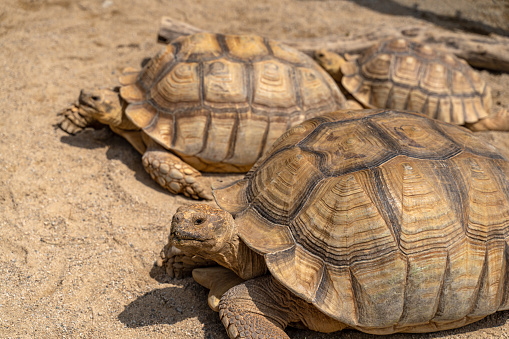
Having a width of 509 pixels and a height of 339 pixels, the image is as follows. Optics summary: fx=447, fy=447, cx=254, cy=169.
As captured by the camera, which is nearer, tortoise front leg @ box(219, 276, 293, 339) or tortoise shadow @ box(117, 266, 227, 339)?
tortoise front leg @ box(219, 276, 293, 339)

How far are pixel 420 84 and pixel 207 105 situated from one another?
226 cm

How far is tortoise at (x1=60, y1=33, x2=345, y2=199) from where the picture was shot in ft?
11.6

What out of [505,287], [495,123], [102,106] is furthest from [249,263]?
[495,123]

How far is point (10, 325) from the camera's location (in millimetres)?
2348

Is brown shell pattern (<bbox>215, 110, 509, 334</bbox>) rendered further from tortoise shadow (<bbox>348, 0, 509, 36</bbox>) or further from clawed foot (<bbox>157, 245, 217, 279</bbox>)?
tortoise shadow (<bbox>348, 0, 509, 36</bbox>)

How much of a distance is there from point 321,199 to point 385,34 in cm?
370

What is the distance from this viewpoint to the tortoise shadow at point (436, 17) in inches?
253

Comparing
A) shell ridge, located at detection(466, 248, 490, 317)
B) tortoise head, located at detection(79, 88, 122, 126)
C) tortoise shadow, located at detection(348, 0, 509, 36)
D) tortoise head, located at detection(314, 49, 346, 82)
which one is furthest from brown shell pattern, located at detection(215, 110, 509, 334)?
tortoise shadow, located at detection(348, 0, 509, 36)

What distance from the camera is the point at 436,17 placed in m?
6.82

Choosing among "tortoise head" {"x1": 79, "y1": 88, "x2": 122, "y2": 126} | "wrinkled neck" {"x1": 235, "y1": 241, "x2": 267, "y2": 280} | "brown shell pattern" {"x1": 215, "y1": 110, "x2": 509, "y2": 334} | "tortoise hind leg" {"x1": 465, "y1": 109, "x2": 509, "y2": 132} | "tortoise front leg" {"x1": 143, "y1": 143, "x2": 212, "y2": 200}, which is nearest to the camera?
"brown shell pattern" {"x1": 215, "y1": 110, "x2": 509, "y2": 334}

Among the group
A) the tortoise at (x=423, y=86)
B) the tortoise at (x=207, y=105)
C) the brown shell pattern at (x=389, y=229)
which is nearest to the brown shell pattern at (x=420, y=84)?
the tortoise at (x=423, y=86)

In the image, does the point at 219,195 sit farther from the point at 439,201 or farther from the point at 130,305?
the point at 439,201

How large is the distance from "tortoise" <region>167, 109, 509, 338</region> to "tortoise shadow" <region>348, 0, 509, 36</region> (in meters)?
4.77

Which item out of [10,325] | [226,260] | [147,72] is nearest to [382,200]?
[226,260]
